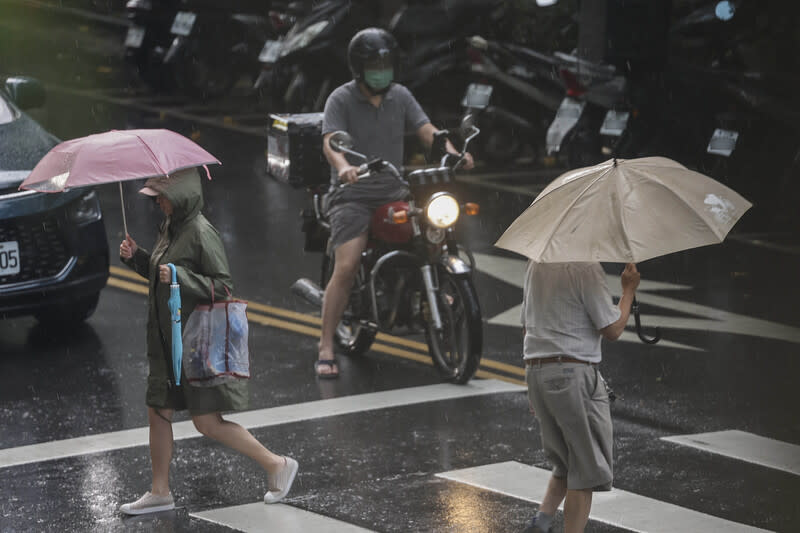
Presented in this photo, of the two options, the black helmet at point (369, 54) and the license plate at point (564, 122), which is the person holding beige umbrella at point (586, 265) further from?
the license plate at point (564, 122)

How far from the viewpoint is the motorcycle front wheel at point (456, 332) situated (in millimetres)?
8648

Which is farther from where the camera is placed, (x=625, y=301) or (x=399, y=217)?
(x=399, y=217)

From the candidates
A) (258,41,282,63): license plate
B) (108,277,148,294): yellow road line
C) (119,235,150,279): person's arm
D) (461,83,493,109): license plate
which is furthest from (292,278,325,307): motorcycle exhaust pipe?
(258,41,282,63): license plate

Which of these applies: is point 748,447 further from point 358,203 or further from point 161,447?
point 161,447

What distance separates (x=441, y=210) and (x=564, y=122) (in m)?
7.16

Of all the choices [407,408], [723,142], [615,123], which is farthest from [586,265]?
[615,123]

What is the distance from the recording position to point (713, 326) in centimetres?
1032

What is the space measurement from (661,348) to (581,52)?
688 cm

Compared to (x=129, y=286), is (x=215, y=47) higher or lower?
higher

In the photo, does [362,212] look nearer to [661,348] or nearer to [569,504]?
[661,348]

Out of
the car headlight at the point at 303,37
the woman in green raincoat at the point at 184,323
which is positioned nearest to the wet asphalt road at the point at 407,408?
the woman in green raincoat at the point at 184,323

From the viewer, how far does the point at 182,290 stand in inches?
248

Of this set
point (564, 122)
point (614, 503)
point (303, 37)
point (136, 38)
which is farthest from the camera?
point (136, 38)

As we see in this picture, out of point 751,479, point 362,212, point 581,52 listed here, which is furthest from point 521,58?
point 751,479
